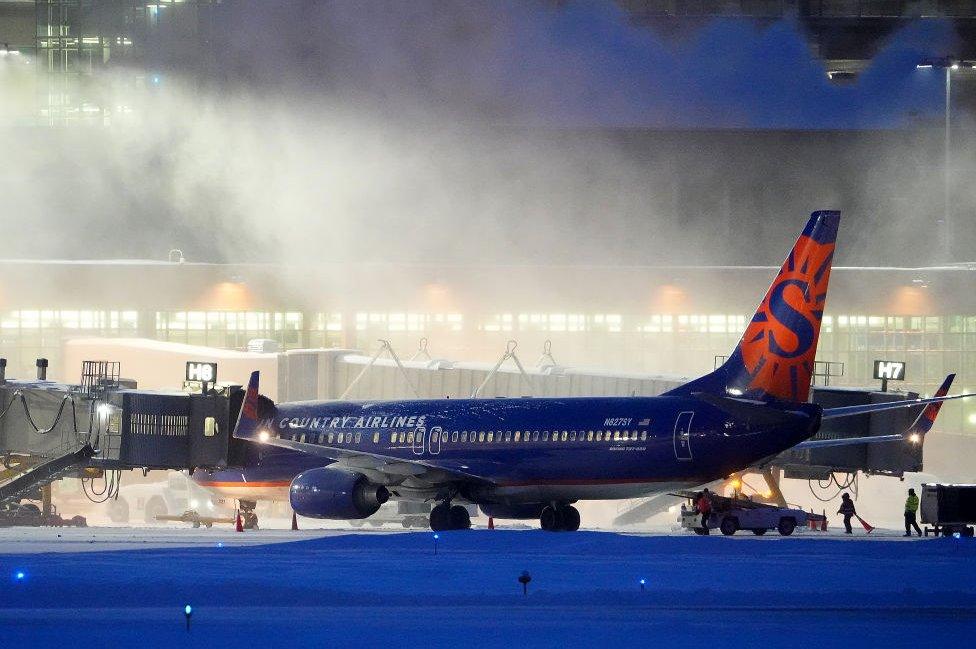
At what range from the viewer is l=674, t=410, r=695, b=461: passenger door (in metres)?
41.4

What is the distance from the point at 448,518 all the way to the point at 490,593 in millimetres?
16728

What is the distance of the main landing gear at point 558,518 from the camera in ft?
151

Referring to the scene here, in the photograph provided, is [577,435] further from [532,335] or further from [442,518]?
[532,335]

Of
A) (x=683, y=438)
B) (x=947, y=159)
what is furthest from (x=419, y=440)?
(x=947, y=159)

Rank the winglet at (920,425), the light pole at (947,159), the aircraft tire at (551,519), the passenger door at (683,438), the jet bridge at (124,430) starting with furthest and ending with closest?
the light pole at (947,159) → the jet bridge at (124,430) → the winglet at (920,425) → the aircraft tire at (551,519) → the passenger door at (683,438)

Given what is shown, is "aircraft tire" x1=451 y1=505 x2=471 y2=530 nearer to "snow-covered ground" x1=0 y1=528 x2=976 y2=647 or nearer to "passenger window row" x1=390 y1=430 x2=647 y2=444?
"passenger window row" x1=390 y1=430 x2=647 y2=444

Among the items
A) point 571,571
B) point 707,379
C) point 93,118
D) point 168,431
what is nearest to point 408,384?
point 168,431

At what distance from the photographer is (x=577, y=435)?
43375 millimetres

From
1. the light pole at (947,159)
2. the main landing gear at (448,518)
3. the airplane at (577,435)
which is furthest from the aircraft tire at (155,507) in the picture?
the light pole at (947,159)

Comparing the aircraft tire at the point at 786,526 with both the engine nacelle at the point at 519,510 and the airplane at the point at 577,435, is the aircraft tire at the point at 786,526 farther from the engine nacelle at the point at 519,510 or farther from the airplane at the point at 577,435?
the engine nacelle at the point at 519,510

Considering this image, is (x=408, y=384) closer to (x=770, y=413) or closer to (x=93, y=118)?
(x=770, y=413)

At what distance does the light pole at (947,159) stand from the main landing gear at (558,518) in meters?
41.6

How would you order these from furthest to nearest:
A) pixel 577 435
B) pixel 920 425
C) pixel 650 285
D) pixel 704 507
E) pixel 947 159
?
pixel 947 159 < pixel 650 285 < pixel 920 425 < pixel 704 507 < pixel 577 435

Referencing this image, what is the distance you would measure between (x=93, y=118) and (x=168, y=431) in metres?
57.7
